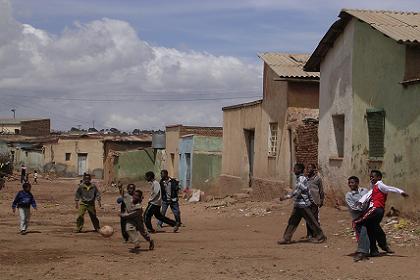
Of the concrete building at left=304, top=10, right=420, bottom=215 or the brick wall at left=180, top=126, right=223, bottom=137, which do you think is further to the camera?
the brick wall at left=180, top=126, right=223, bottom=137

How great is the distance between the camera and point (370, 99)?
1599 cm

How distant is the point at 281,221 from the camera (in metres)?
17.6

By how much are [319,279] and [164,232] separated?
7.15m

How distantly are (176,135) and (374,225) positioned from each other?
86.2 feet

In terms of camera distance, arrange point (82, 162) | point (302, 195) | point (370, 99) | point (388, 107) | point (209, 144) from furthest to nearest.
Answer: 1. point (82, 162)
2. point (209, 144)
3. point (370, 99)
4. point (388, 107)
5. point (302, 195)

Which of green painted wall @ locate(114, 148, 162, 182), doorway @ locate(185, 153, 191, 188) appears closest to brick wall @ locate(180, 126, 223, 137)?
doorway @ locate(185, 153, 191, 188)

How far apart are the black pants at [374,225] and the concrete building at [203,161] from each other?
68.7 feet

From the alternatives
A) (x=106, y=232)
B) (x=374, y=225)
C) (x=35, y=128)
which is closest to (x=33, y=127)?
(x=35, y=128)

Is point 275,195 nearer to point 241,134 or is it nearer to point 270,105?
point 270,105

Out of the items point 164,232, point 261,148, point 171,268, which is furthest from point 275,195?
point 171,268

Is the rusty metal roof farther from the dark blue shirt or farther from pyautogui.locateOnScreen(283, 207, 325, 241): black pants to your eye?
the dark blue shirt

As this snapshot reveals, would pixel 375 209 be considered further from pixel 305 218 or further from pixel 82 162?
pixel 82 162

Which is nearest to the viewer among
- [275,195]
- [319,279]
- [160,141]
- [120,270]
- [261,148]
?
[319,279]

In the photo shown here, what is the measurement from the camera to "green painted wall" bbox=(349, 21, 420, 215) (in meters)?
13.9
